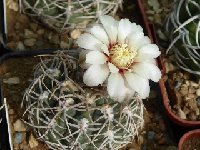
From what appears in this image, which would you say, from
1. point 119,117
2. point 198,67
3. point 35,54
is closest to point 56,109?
point 119,117

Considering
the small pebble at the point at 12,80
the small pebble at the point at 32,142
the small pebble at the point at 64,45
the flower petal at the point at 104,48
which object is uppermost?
the flower petal at the point at 104,48

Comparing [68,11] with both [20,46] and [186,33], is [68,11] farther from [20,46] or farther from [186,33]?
[186,33]

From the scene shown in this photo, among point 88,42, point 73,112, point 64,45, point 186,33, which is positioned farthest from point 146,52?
point 64,45

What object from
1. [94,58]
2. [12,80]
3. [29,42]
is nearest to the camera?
[94,58]

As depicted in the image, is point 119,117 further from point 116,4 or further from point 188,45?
point 116,4

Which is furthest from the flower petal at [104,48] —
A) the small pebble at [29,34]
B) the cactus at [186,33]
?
the small pebble at [29,34]

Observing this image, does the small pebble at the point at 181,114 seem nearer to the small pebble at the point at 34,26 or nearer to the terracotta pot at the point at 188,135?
the terracotta pot at the point at 188,135
